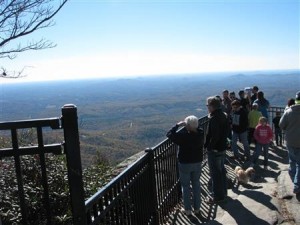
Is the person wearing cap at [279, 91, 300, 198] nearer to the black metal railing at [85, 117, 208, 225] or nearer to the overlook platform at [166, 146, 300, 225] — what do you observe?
the overlook platform at [166, 146, 300, 225]

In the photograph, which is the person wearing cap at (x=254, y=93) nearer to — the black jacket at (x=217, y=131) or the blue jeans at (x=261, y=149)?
the blue jeans at (x=261, y=149)

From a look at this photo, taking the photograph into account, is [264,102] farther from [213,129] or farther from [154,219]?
[154,219]

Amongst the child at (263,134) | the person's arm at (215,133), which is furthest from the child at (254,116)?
the person's arm at (215,133)

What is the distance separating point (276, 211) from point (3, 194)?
3.98m

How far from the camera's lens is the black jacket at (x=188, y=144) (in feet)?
20.0

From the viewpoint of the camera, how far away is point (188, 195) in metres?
6.35

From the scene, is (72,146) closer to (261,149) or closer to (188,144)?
(188,144)

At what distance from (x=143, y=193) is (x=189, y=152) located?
45.6 inches

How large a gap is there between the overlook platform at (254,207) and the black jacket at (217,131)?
3.15 feet

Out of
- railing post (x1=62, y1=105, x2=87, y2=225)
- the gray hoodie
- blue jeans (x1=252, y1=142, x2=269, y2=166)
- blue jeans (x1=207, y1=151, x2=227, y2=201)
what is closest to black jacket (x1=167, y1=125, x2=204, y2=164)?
blue jeans (x1=207, y1=151, x2=227, y2=201)

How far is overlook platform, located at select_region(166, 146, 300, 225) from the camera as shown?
19.1ft

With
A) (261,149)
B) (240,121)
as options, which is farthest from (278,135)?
(261,149)

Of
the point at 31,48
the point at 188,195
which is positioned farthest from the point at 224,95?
the point at 31,48

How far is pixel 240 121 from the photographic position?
998 centimetres
